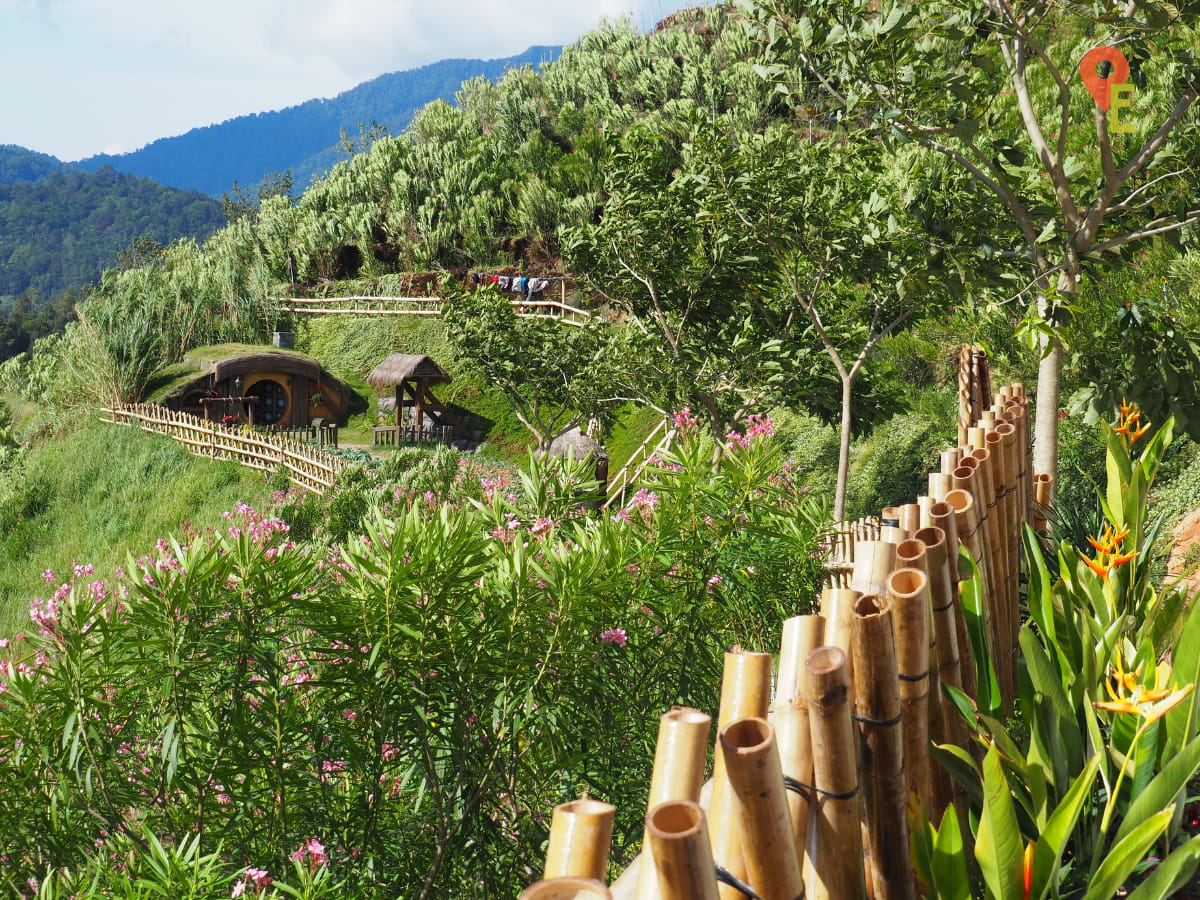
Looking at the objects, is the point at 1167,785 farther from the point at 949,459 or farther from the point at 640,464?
the point at 640,464

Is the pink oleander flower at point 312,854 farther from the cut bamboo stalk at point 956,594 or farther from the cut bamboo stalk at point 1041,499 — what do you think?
the cut bamboo stalk at point 1041,499

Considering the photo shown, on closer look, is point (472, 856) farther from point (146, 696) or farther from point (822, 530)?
point (822, 530)

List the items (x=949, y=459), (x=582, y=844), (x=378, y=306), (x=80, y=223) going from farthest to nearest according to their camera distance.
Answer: (x=80, y=223)
(x=378, y=306)
(x=949, y=459)
(x=582, y=844)

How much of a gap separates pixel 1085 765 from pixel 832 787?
98 centimetres

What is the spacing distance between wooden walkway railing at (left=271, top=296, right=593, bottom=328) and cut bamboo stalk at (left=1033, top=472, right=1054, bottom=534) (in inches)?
785

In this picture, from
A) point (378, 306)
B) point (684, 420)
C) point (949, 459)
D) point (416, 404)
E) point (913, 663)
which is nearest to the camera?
point (913, 663)

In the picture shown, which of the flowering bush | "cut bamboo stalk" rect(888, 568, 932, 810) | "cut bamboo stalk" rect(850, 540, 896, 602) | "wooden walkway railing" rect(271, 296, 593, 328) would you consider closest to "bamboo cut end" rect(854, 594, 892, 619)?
"cut bamboo stalk" rect(888, 568, 932, 810)

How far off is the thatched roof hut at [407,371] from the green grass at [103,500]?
15.5 feet

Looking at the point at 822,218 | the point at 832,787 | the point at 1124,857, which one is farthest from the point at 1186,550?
the point at 832,787

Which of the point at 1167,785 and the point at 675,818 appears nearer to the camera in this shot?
the point at 675,818

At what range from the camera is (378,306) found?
27.3 meters

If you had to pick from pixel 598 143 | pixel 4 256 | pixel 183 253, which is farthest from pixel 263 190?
pixel 4 256

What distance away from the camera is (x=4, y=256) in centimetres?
12900

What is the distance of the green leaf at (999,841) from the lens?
47.6 inches
